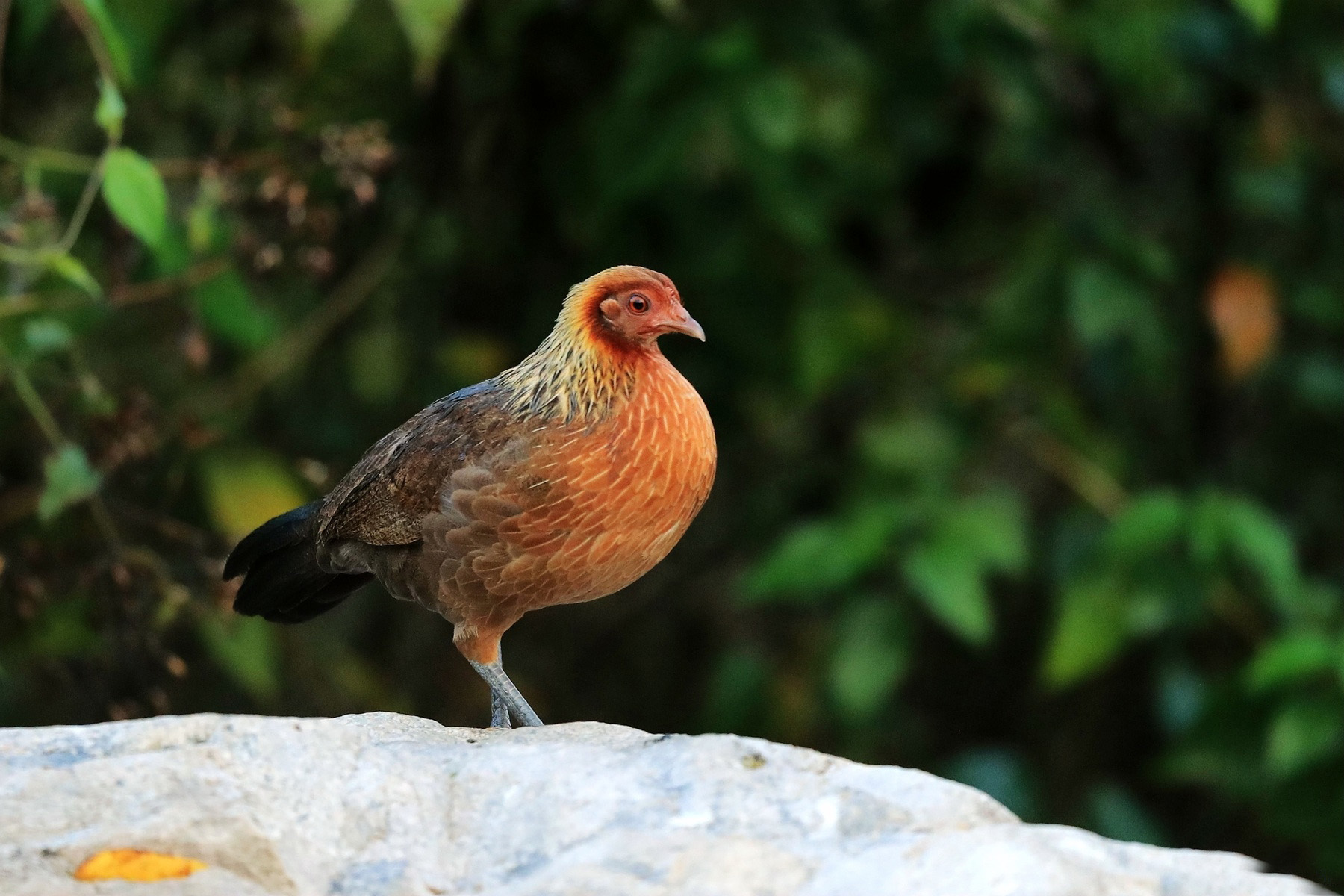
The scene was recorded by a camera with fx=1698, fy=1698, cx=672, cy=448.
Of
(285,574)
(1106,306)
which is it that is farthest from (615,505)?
(1106,306)

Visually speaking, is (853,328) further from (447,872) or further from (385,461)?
(447,872)

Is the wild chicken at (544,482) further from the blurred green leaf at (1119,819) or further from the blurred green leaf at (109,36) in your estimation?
the blurred green leaf at (1119,819)

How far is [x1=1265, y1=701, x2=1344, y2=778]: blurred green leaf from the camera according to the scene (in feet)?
18.2

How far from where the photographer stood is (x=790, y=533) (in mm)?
6336

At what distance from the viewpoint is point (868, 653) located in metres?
6.06

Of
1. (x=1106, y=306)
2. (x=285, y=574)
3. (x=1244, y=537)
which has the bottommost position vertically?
(x=285, y=574)

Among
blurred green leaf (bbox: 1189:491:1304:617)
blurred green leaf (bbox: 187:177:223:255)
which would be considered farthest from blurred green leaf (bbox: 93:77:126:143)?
blurred green leaf (bbox: 1189:491:1304:617)

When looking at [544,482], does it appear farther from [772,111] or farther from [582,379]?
[772,111]

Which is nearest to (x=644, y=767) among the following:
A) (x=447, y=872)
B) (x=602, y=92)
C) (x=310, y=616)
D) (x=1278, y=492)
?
(x=447, y=872)

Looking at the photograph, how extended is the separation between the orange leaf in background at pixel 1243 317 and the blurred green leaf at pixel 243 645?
3.72 m

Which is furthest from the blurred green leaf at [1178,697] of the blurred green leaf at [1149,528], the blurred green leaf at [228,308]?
the blurred green leaf at [228,308]

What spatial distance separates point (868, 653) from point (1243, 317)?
196cm

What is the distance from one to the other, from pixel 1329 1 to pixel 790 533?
294cm

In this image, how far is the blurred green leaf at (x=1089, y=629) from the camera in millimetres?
5938
